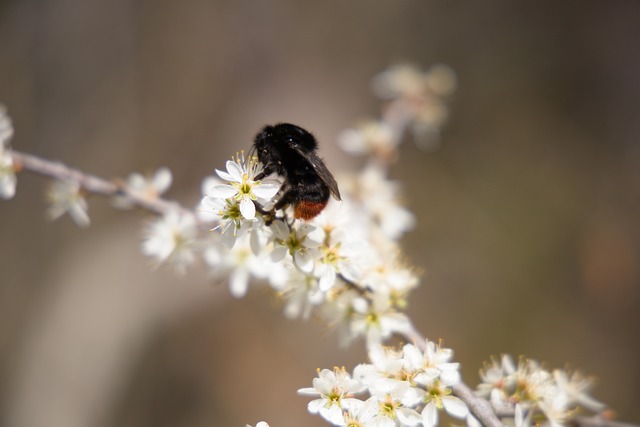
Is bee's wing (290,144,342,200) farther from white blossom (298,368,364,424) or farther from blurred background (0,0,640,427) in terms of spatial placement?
blurred background (0,0,640,427)

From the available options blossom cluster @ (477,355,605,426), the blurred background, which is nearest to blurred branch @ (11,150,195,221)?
blossom cluster @ (477,355,605,426)

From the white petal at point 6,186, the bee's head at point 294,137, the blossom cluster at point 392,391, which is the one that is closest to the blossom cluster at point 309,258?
the bee's head at point 294,137

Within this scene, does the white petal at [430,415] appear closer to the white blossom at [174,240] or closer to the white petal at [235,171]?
the white petal at [235,171]

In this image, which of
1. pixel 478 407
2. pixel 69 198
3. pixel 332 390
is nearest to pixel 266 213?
pixel 332 390

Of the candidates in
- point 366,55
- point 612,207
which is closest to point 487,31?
point 366,55

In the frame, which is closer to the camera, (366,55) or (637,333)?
(637,333)

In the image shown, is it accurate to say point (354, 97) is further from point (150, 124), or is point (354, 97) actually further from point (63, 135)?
point (63, 135)

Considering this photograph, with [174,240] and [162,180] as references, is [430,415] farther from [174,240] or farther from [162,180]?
[162,180]
